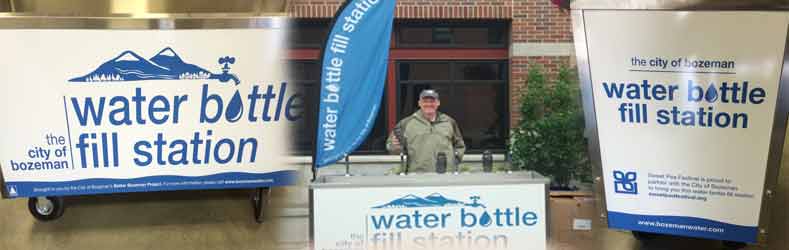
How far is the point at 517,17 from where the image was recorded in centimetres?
504

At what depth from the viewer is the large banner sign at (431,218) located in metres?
4.09

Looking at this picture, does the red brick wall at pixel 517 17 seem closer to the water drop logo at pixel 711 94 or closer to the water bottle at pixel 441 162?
the water bottle at pixel 441 162

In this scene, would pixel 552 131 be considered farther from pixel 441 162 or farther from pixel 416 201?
pixel 416 201

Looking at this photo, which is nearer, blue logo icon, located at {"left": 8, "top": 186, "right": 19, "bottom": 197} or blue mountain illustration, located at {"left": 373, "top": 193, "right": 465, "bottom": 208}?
blue mountain illustration, located at {"left": 373, "top": 193, "right": 465, "bottom": 208}

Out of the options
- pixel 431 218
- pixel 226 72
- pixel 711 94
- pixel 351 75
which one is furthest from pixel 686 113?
pixel 226 72

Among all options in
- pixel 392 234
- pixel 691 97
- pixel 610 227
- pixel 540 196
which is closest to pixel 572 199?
pixel 610 227

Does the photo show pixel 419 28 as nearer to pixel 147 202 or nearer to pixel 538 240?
pixel 538 240

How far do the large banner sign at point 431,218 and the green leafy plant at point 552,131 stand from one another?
89 centimetres

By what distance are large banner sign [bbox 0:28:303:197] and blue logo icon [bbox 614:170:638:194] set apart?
7.28ft

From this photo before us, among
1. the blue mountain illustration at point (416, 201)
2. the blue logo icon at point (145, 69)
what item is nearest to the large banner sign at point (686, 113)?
the blue mountain illustration at point (416, 201)

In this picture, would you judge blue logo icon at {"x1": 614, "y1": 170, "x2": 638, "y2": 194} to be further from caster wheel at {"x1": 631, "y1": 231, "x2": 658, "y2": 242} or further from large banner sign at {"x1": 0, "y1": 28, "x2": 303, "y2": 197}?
large banner sign at {"x1": 0, "y1": 28, "x2": 303, "y2": 197}

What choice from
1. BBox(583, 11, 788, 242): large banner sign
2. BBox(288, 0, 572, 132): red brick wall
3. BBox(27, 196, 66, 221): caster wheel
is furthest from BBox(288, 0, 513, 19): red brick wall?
BBox(27, 196, 66, 221): caster wheel

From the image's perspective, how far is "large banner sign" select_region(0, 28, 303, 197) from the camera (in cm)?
423

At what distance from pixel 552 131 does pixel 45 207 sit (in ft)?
12.0
